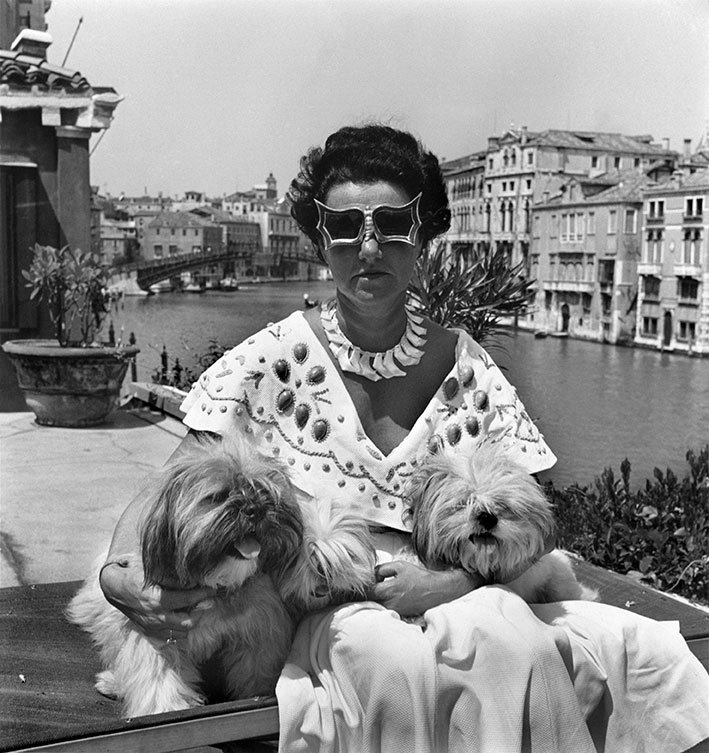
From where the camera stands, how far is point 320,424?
2.01 metres

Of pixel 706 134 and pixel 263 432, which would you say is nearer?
pixel 263 432

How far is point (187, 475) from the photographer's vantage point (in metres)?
1.57

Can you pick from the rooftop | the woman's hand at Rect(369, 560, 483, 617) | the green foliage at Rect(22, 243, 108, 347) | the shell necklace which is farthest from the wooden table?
the green foliage at Rect(22, 243, 108, 347)

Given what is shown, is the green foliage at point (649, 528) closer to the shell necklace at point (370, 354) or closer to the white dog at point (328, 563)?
the shell necklace at point (370, 354)

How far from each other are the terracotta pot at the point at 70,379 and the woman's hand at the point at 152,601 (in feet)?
17.6

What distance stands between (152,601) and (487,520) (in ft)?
2.06

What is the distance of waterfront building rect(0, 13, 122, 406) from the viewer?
7461 millimetres

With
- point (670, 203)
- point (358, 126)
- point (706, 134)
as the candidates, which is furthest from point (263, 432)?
point (670, 203)

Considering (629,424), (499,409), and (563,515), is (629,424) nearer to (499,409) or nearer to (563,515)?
(563,515)

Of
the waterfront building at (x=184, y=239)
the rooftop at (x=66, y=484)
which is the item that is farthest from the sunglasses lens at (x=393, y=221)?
the waterfront building at (x=184, y=239)

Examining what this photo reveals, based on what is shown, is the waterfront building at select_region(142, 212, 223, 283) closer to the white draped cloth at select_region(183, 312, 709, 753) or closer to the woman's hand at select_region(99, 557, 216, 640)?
the white draped cloth at select_region(183, 312, 709, 753)

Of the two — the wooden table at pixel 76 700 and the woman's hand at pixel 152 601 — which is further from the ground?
the woman's hand at pixel 152 601

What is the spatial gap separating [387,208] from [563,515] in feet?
9.25

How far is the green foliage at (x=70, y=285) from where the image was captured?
7023 mm
